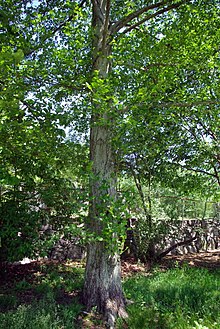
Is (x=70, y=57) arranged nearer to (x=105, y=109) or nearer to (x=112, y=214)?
(x=105, y=109)

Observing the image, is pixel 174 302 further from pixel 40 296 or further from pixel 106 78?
pixel 106 78

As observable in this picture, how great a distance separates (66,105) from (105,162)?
1.34 meters

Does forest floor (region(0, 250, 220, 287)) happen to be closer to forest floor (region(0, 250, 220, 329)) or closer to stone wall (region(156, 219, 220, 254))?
forest floor (region(0, 250, 220, 329))

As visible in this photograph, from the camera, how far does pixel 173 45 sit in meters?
4.18

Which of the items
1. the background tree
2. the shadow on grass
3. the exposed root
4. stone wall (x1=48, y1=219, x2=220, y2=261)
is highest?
the background tree

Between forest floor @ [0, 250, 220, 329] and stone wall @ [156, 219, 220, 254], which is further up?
stone wall @ [156, 219, 220, 254]

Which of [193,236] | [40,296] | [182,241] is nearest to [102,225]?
[40,296]

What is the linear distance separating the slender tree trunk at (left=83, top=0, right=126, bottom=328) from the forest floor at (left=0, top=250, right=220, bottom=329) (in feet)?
0.79

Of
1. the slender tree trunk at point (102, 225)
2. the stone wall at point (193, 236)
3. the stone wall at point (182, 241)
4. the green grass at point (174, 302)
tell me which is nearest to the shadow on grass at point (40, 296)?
the slender tree trunk at point (102, 225)

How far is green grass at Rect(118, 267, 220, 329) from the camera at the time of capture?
3.10m

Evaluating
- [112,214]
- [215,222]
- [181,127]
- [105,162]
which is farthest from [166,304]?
[215,222]

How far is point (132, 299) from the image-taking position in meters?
3.86

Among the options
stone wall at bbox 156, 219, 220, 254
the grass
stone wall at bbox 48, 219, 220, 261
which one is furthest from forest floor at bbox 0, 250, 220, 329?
stone wall at bbox 156, 219, 220, 254

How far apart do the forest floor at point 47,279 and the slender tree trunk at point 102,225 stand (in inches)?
9.5
